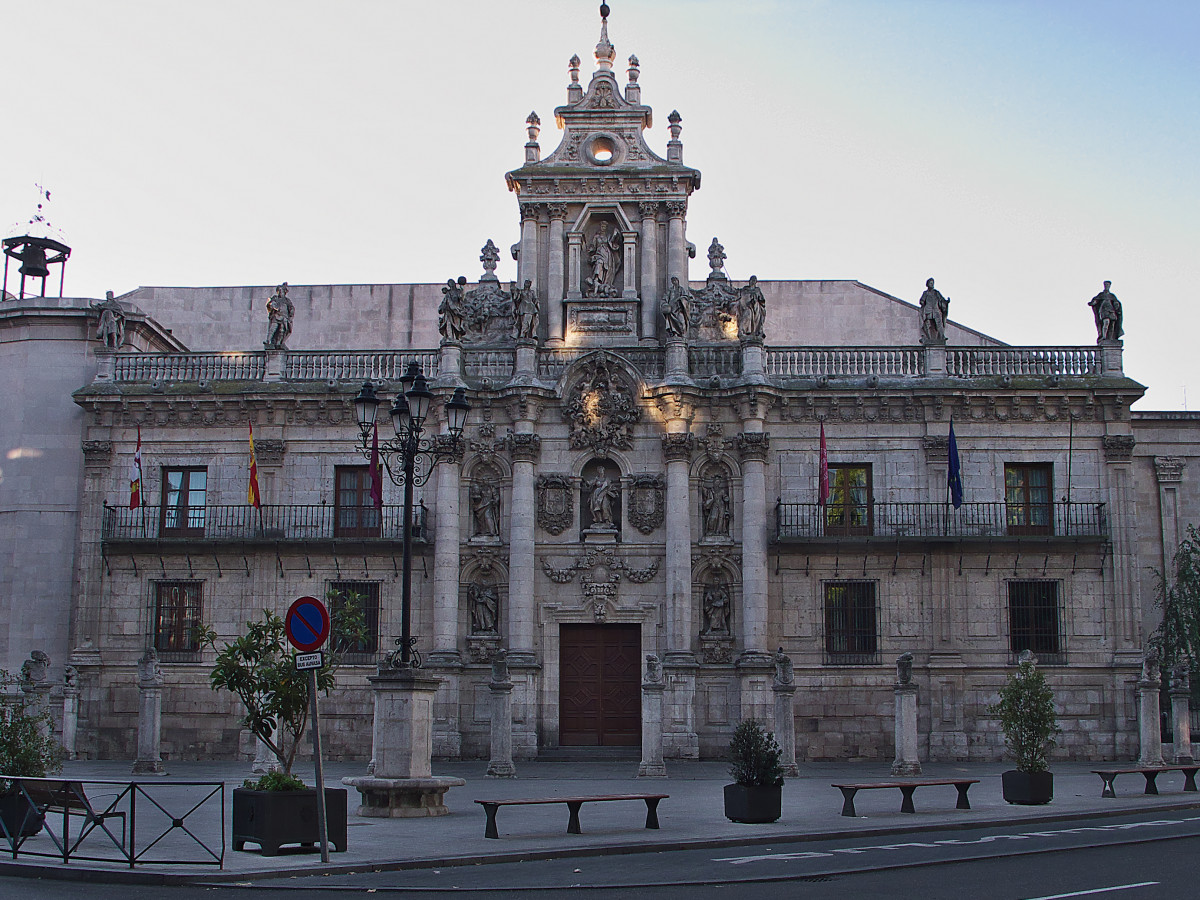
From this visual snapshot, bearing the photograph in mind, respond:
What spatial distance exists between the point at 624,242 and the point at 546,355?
395cm

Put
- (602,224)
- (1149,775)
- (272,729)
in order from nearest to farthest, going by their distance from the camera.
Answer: (272,729)
(1149,775)
(602,224)

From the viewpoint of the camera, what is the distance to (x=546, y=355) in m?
36.8

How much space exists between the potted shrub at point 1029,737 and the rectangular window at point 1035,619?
12954 mm

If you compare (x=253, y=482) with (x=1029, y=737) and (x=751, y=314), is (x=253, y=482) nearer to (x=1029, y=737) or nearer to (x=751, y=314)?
(x=751, y=314)

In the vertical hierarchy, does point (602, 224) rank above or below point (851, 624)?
above

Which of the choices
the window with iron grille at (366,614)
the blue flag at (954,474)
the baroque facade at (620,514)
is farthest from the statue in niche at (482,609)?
the blue flag at (954,474)

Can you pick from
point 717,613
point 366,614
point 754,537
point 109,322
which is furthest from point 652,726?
point 109,322

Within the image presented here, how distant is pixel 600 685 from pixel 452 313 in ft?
35.2

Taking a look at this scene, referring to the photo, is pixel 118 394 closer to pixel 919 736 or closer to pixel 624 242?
pixel 624 242

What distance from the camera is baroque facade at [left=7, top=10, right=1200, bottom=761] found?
34906 mm

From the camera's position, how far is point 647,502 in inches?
1414

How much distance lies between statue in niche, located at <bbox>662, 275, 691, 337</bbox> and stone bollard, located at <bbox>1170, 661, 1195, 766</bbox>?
14857 mm

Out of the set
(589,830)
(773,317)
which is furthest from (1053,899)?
(773,317)

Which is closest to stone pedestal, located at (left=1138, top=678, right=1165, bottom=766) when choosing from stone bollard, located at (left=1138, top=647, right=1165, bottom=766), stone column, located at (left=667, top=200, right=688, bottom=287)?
stone bollard, located at (left=1138, top=647, right=1165, bottom=766)
